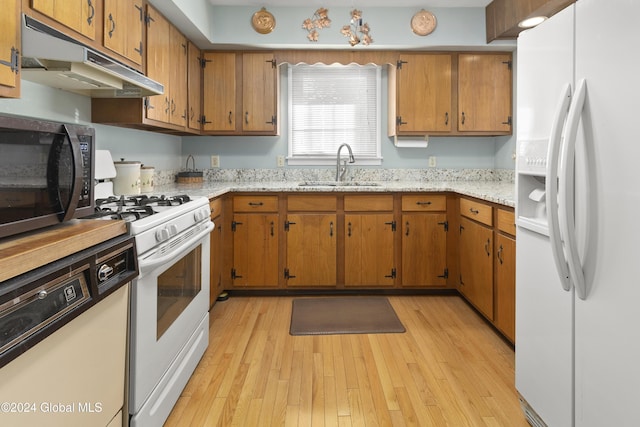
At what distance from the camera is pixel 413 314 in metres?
3.20

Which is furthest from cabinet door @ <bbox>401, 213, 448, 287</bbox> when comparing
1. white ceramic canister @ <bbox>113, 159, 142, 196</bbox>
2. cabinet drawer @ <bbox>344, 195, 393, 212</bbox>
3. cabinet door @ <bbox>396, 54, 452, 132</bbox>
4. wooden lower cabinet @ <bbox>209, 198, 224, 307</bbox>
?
white ceramic canister @ <bbox>113, 159, 142, 196</bbox>

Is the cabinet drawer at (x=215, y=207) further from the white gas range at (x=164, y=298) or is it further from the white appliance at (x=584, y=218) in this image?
the white appliance at (x=584, y=218)

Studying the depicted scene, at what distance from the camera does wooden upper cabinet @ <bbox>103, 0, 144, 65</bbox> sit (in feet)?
6.93

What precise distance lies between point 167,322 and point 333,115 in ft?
9.44

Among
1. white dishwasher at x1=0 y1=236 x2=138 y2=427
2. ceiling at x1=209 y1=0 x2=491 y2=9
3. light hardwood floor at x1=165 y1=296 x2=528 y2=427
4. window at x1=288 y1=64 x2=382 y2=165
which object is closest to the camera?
white dishwasher at x1=0 y1=236 x2=138 y2=427

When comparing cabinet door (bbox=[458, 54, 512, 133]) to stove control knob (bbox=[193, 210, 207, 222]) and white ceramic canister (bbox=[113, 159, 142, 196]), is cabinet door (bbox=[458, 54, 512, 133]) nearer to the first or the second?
stove control knob (bbox=[193, 210, 207, 222])

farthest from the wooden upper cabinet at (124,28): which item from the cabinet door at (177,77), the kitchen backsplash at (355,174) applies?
the kitchen backsplash at (355,174)

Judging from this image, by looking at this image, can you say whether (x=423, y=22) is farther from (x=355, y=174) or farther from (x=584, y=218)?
(x=584, y=218)

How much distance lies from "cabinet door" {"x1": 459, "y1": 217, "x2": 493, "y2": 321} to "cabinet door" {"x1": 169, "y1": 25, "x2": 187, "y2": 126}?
7.43 ft

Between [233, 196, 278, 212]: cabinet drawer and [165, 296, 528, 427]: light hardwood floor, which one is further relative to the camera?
[233, 196, 278, 212]: cabinet drawer

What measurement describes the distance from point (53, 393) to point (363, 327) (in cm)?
210

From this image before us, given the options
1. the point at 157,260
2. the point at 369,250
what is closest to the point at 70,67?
the point at 157,260

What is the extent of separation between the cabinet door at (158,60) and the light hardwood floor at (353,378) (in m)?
1.44

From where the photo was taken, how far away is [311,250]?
359 cm
